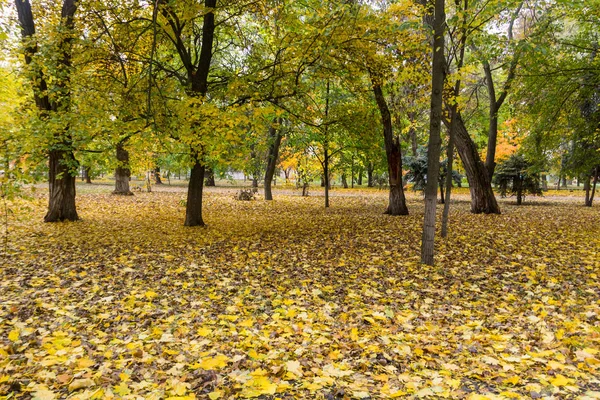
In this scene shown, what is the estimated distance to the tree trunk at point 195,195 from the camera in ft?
33.4

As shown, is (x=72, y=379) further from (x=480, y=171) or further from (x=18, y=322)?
(x=480, y=171)

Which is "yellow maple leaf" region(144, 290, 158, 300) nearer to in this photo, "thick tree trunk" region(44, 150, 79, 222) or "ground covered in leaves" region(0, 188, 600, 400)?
"ground covered in leaves" region(0, 188, 600, 400)

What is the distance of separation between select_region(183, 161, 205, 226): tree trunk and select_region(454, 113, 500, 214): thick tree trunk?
9.16 m

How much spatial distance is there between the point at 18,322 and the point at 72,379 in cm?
179

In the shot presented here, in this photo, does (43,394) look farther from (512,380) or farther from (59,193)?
(59,193)

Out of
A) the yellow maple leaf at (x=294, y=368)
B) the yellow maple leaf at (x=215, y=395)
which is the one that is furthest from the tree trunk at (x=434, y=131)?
the yellow maple leaf at (x=215, y=395)

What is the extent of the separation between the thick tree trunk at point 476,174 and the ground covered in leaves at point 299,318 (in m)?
Answer: 4.84

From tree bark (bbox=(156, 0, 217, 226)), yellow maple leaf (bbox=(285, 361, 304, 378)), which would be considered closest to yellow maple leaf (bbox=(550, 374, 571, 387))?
yellow maple leaf (bbox=(285, 361, 304, 378))

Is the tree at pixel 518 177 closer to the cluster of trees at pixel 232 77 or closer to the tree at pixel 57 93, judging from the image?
the cluster of trees at pixel 232 77

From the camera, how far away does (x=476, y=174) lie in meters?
13.2

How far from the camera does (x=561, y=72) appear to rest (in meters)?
9.85

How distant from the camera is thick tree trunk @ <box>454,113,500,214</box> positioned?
12969 millimetres

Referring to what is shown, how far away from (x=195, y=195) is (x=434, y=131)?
6.85 m

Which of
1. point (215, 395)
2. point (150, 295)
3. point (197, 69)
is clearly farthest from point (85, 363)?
point (197, 69)
